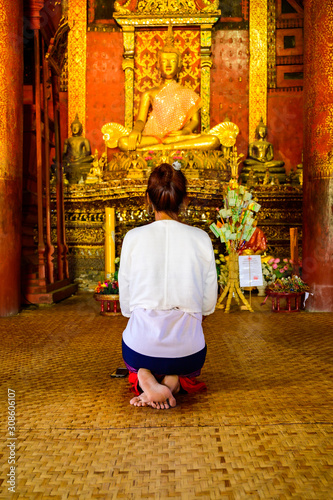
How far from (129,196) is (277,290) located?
2615mm

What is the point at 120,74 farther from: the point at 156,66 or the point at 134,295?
the point at 134,295

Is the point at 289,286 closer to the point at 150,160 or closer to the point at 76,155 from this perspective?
the point at 150,160

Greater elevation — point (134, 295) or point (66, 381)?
point (134, 295)

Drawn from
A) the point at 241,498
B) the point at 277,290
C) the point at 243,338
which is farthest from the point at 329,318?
the point at 241,498

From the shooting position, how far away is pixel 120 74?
348 inches

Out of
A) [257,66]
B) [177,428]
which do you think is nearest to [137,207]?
[257,66]

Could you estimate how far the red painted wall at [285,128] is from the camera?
8547 millimetres

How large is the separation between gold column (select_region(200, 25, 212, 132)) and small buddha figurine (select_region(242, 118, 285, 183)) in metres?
0.84

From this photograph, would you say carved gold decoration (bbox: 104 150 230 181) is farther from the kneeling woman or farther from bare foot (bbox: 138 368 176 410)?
bare foot (bbox: 138 368 176 410)

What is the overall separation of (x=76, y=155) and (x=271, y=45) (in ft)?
11.8

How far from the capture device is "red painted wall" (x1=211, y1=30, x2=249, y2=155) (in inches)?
342

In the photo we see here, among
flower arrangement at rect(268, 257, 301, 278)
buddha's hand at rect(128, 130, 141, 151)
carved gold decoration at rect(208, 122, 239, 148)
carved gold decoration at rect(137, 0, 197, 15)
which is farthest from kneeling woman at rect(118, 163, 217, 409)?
carved gold decoration at rect(137, 0, 197, 15)

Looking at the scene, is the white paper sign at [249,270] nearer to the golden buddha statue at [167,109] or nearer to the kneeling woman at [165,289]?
the kneeling woman at [165,289]

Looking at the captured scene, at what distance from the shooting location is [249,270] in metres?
5.07
